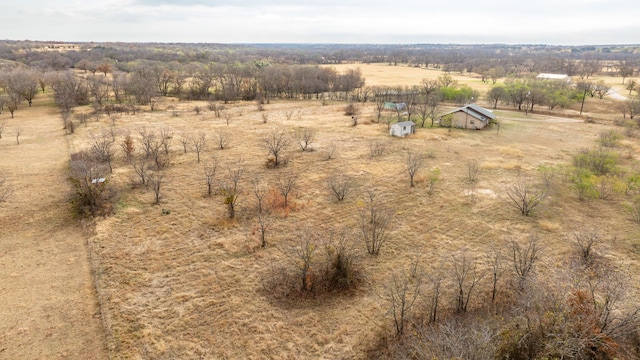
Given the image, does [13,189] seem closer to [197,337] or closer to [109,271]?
[109,271]

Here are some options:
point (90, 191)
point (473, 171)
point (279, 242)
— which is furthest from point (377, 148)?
point (90, 191)

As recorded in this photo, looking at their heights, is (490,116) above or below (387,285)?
above

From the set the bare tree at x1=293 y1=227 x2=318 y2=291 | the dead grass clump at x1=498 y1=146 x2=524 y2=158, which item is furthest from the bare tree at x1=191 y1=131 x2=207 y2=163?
the dead grass clump at x1=498 y1=146 x2=524 y2=158

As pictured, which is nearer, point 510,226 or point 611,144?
point 510,226

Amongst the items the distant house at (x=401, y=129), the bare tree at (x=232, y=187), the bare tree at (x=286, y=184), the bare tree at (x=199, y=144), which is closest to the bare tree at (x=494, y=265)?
the bare tree at (x=286, y=184)

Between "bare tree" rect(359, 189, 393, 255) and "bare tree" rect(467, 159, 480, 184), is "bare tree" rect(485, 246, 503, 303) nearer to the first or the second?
"bare tree" rect(359, 189, 393, 255)

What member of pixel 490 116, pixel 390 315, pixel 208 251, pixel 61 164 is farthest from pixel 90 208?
pixel 490 116

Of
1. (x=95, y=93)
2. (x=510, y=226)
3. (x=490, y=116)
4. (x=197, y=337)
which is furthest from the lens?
(x=95, y=93)
